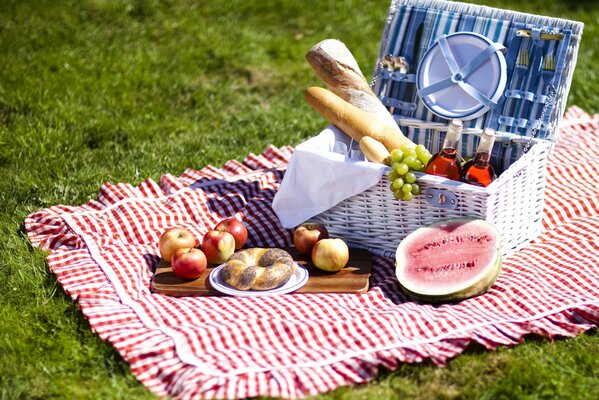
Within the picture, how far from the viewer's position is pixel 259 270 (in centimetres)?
395

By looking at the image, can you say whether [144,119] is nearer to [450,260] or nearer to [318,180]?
[318,180]

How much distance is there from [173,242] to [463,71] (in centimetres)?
190

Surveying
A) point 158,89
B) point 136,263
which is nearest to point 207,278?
point 136,263

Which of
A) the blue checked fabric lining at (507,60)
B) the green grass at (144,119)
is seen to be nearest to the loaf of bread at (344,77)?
the blue checked fabric lining at (507,60)

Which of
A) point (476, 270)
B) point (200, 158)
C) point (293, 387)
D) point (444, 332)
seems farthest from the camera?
point (200, 158)

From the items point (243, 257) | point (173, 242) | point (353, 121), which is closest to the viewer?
point (243, 257)

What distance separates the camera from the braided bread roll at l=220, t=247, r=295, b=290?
3932 millimetres

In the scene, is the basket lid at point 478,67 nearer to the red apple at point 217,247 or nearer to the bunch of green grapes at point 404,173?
the bunch of green grapes at point 404,173

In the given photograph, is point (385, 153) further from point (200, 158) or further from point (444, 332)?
point (200, 158)

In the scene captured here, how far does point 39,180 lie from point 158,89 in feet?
5.44

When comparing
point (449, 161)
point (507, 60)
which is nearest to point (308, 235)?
point (449, 161)

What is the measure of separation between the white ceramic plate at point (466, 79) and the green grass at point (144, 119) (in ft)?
4.51

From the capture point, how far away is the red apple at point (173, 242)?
4.15 meters

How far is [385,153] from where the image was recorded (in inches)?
168
